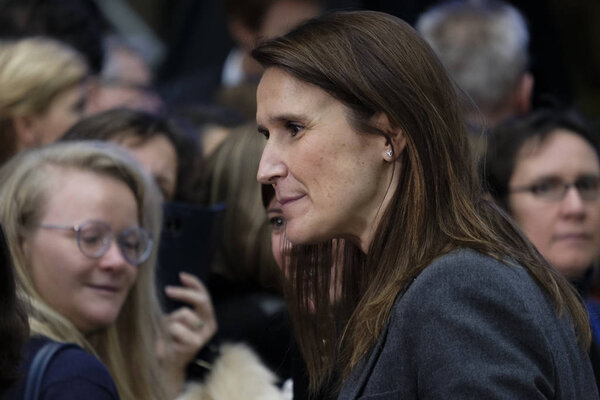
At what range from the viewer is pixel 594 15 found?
8.24 metres

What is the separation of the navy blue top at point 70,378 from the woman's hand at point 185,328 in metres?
1.02

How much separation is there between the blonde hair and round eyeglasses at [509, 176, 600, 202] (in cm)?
158

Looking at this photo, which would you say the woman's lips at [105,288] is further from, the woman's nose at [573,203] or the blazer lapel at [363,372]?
the woman's nose at [573,203]

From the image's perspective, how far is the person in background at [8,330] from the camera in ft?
7.90

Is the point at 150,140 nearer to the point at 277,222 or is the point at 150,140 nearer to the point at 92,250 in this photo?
the point at 92,250

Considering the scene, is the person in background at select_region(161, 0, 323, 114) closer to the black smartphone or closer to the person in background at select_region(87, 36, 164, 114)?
the person in background at select_region(87, 36, 164, 114)

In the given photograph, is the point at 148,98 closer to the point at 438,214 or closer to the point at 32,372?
the point at 32,372

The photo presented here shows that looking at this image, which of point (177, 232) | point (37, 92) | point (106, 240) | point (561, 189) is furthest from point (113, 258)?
point (561, 189)

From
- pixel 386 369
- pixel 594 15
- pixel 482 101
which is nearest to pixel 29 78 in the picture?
Result: pixel 482 101

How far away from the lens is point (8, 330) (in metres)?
2.44

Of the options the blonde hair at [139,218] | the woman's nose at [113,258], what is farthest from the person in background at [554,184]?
the woman's nose at [113,258]

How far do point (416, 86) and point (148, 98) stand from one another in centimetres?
392

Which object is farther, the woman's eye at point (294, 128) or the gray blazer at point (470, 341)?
the woman's eye at point (294, 128)

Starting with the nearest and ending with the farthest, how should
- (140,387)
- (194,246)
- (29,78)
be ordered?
1. (140,387)
2. (194,246)
3. (29,78)
